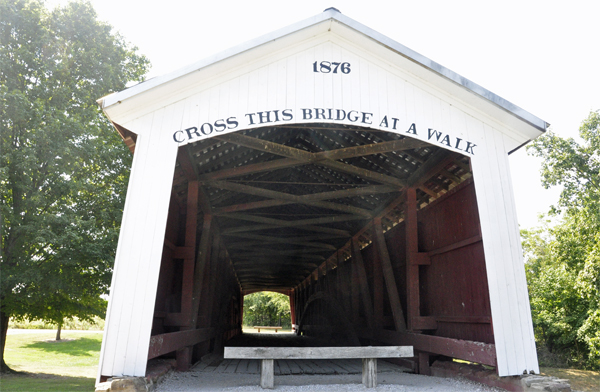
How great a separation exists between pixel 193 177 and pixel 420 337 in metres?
4.02

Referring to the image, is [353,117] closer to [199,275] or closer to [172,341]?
[172,341]

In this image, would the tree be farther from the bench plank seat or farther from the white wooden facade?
the bench plank seat

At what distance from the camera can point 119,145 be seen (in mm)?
11484

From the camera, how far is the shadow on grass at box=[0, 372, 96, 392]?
808cm

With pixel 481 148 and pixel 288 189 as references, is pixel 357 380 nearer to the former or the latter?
pixel 481 148

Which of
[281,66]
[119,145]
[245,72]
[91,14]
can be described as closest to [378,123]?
[281,66]

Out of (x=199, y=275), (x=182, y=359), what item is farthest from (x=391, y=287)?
(x=182, y=359)

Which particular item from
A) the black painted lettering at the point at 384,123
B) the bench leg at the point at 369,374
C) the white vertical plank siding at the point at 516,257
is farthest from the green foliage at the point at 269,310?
the black painted lettering at the point at 384,123

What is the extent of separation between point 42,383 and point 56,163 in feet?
14.6

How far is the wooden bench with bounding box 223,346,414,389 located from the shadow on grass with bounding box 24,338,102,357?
1378cm

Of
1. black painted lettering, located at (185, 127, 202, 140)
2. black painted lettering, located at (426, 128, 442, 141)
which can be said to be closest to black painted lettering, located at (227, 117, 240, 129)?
black painted lettering, located at (185, 127, 202, 140)

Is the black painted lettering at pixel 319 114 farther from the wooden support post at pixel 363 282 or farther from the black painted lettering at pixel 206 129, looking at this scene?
the wooden support post at pixel 363 282

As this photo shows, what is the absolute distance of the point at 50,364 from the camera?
13180 millimetres

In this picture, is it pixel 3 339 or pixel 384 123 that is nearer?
pixel 384 123
